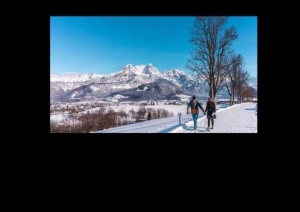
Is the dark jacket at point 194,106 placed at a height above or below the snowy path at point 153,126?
above

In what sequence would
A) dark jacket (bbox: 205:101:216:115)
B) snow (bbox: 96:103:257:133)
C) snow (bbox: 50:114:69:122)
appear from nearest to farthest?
snow (bbox: 50:114:69:122)
snow (bbox: 96:103:257:133)
dark jacket (bbox: 205:101:216:115)

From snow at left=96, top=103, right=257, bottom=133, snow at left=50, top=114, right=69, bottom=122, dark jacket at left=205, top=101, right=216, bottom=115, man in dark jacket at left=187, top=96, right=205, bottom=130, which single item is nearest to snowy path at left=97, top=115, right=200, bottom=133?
snow at left=96, top=103, right=257, bottom=133

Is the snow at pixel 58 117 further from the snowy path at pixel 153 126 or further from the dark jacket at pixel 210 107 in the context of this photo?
the dark jacket at pixel 210 107

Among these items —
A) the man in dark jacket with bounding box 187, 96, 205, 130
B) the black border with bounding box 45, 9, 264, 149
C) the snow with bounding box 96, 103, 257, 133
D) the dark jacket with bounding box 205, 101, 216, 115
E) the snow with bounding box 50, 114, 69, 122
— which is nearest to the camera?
the black border with bounding box 45, 9, 264, 149

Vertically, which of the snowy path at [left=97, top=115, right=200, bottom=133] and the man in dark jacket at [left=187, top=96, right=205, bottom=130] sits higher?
the man in dark jacket at [left=187, top=96, right=205, bottom=130]

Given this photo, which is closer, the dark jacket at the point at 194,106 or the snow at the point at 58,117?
the snow at the point at 58,117

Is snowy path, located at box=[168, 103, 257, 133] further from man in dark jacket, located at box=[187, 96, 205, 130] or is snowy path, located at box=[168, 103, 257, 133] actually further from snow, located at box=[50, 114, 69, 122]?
snow, located at box=[50, 114, 69, 122]

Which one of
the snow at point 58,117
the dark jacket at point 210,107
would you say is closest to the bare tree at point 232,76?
the dark jacket at point 210,107
